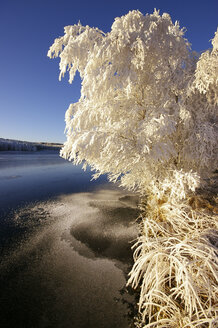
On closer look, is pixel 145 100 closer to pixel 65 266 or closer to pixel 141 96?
pixel 141 96

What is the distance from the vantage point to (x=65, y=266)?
3.02m

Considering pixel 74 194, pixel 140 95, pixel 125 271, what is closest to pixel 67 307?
pixel 125 271

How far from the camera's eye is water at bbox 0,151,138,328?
2121mm

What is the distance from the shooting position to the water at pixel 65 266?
6.96ft

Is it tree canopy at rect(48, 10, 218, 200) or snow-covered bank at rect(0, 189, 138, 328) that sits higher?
tree canopy at rect(48, 10, 218, 200)

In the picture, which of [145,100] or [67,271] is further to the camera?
[145,100]

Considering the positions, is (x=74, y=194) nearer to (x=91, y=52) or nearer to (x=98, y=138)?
(x=98, y=138)

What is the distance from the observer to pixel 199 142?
425 cm

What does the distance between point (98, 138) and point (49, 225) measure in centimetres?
328

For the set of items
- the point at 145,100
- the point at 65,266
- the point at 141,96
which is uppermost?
the point at 141,96

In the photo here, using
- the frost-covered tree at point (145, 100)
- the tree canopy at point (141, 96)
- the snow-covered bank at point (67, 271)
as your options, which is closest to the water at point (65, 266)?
the snow-covered bank at point (67, 271)

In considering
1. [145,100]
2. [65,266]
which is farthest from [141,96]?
[65,266]

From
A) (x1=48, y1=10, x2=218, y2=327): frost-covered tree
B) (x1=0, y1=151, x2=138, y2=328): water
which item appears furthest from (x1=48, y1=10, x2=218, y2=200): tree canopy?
(x1=0, y1=151, x2=138, y2=328): water

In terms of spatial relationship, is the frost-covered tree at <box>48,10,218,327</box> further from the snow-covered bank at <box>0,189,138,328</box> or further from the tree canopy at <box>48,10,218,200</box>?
the snow-covered bank at <box>0,189,138,328</box>
